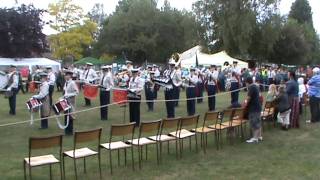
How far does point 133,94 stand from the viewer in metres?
15.4

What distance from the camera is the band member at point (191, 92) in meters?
18.9

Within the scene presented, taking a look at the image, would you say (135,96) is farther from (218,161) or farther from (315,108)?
(315,108)

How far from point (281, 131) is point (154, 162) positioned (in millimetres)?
5690

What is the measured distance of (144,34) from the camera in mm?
71062

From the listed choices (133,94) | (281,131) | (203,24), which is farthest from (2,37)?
(281,131)

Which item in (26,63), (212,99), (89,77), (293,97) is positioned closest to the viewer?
(293,97)

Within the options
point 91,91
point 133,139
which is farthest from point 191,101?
point 133,139

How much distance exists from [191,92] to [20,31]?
29138mm

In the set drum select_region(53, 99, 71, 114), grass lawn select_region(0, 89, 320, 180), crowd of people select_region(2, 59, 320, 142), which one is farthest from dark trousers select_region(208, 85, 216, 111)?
drum select_region(53, 99, 71, 114)

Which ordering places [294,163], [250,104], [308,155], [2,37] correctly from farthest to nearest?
[2,37]
[250,104]
[308,155]
[294,163]

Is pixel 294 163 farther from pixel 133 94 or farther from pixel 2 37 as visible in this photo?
pixel 2 37

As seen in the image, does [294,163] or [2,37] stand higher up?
[2,37]

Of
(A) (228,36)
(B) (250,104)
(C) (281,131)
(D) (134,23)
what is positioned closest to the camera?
(B) (250,104)

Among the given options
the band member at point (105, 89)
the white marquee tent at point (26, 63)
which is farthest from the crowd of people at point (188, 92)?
the white marquee tent at point (26, 63)
